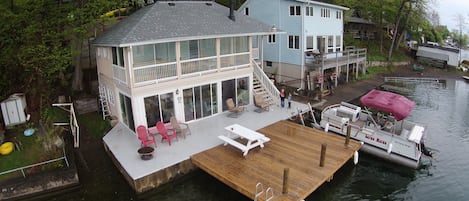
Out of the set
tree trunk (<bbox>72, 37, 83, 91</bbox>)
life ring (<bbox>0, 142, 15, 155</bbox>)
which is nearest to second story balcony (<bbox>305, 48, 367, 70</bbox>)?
tree trunk (<bbox>72, 37, 83, 91</bbox>)

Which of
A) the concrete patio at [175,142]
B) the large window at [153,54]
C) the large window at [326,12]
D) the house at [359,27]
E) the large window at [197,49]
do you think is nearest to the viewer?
the concrete patio at [175,142]

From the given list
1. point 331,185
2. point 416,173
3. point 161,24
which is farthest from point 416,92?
point 161,24

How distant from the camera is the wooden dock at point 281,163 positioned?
10.2 m

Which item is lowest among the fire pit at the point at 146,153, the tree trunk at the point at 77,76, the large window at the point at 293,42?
the fire pit at the point at 146,153

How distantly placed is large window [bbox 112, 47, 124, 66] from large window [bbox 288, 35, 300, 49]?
14.8 metres

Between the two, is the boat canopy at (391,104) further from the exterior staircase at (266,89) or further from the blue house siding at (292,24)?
the blue house siding at (292,24)

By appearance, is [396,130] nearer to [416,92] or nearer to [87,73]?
[416,92]

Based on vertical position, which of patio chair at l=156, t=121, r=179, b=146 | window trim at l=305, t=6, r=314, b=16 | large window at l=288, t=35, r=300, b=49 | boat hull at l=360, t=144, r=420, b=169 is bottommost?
boat hull at l=360, t=144, r=420, b=169

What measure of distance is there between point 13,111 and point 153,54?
317 inches

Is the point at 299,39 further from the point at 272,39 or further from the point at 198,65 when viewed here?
the point at 198,65

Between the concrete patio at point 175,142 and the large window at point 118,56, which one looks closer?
the concrete patio at point 175,142

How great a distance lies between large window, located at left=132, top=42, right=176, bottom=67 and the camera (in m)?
14.2

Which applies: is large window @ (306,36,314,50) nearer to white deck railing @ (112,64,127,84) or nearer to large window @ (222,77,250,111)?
large window @ (222,77,250,111)

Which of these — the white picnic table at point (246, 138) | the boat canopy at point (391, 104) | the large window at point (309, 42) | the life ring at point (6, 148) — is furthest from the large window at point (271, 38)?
the life ring at point (6, 148)
